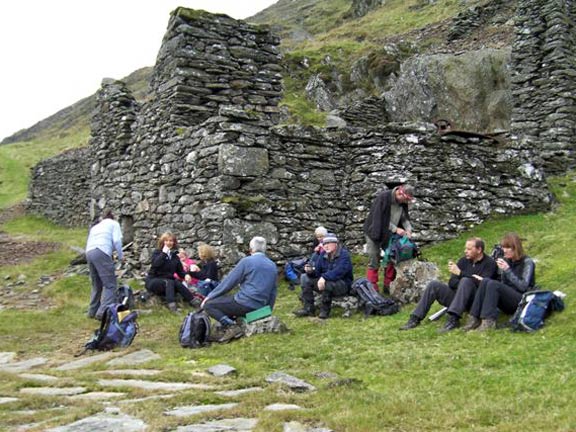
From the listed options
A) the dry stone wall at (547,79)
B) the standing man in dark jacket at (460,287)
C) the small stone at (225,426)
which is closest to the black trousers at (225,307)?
Result: the standing man in dark jacket at (460,287)

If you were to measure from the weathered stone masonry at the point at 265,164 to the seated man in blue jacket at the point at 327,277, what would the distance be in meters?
2.96

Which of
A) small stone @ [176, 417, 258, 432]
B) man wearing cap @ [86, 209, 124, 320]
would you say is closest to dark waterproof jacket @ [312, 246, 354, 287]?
man wearing cap @ [86, 209, 124, 320]

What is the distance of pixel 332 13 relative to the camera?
276 feet

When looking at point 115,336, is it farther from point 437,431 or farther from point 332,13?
point 332,13

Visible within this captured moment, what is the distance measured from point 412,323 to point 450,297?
26.2 inches

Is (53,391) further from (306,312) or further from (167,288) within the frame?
(167,288)

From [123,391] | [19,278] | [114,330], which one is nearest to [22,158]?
[19,278]

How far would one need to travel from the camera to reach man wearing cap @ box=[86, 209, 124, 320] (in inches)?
444

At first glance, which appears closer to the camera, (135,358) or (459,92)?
(135,358)

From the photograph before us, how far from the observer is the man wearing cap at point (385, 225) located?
11.3 m

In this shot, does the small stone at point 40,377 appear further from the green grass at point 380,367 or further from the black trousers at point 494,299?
the black trousers at point 494,299

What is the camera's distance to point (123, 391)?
648 centimetres

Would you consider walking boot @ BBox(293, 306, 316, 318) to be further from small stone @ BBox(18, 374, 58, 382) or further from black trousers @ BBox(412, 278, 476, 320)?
small stone @ BBox(18, 374, 58, 382)

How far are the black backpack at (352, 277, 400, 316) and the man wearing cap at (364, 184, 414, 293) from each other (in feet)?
2.70
